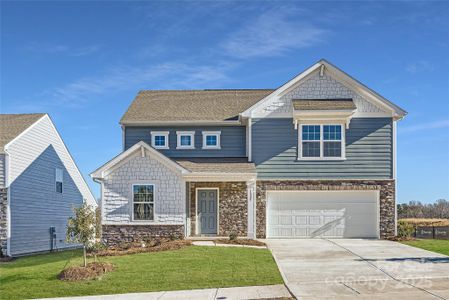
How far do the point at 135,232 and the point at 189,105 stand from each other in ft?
25.1

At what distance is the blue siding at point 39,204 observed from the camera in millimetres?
24953

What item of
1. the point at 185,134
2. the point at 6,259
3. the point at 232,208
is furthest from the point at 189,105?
the point at 6,259

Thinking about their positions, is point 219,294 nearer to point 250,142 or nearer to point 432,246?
point 432,246

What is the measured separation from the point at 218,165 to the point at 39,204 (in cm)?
1015

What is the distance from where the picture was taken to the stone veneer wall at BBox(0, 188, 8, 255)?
23.6m

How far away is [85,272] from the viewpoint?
1481 centimetres

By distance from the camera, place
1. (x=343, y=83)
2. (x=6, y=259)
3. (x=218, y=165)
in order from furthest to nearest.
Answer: (x=343, y=83)
(x=218, y=165)
(x=6, y=259)

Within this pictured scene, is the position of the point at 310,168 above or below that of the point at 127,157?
below

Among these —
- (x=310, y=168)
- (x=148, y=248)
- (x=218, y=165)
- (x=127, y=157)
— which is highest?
(x=127, y=157)

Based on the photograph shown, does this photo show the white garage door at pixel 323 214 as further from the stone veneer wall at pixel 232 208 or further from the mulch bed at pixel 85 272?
the mulch bed at pixel 85 272

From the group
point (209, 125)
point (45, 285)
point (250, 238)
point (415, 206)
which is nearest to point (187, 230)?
point (250, 238)

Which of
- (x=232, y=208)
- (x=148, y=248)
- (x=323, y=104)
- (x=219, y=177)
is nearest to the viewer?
(x=148, y=248)

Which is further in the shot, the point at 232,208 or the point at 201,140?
the point at 201,140

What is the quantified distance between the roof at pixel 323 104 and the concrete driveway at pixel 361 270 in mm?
5845
